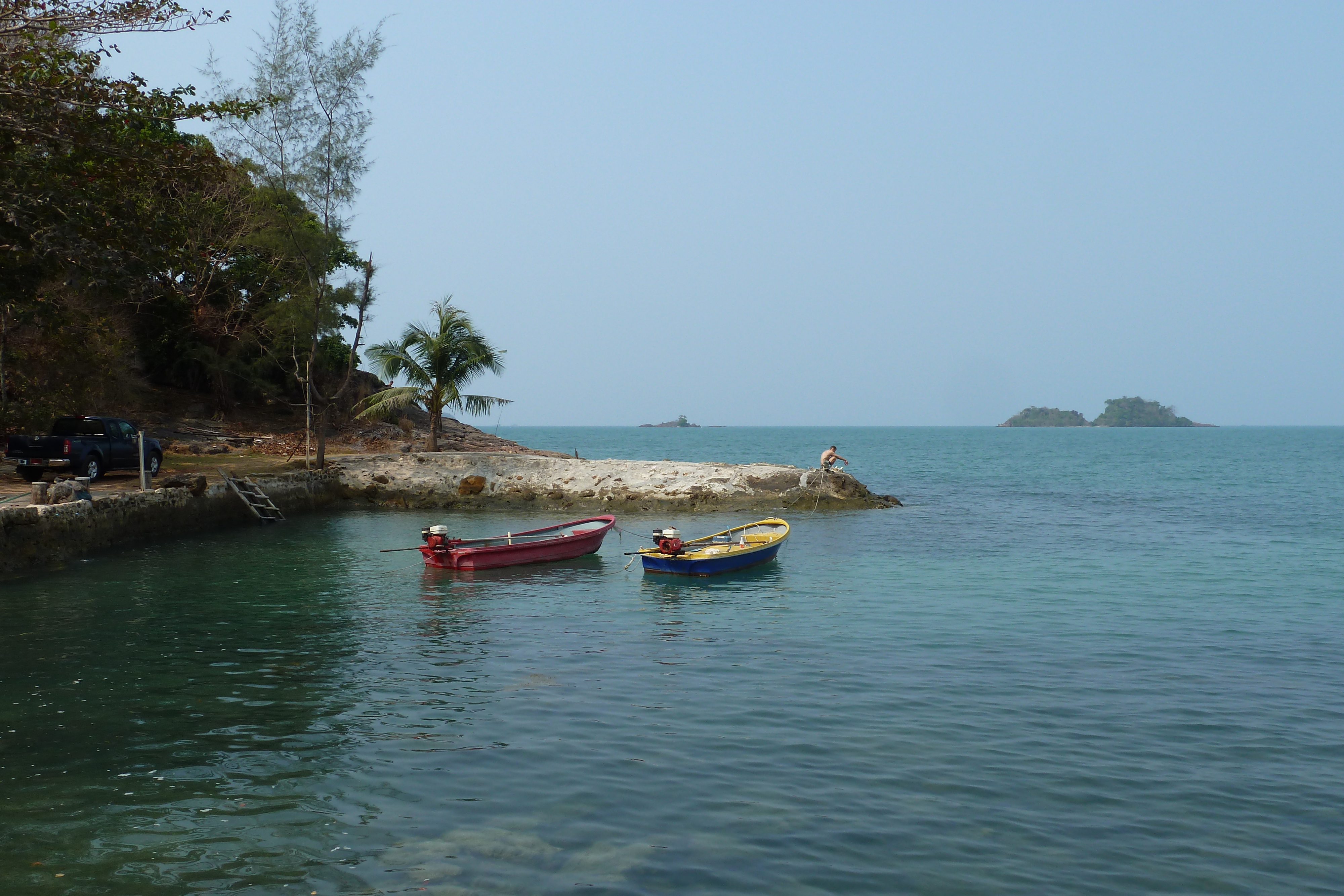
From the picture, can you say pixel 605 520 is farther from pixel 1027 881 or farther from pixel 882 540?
pixel 1027 881

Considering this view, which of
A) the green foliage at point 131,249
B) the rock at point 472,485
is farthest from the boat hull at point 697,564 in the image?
the rock at point 472,485

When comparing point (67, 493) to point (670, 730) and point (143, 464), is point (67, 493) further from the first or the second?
point (670, 730)

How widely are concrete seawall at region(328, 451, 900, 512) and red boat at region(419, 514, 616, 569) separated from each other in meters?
10.4

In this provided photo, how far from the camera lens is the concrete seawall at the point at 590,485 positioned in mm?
36125

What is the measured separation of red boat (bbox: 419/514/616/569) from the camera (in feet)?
74.4

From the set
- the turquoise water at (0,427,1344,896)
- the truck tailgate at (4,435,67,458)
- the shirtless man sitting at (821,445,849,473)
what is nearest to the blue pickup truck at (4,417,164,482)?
the truck tailgate at (4,435,67,458)

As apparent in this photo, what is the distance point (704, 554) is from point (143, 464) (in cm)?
1560

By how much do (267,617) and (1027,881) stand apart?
14.0 metres

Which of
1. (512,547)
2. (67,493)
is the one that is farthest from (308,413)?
(512,547)

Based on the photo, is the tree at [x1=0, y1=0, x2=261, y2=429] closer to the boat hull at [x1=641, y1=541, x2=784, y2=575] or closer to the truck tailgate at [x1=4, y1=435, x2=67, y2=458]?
the truck tailgate at [x1=4, y1=435, x2=67, y2=458]

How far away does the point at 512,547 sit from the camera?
23.3 m

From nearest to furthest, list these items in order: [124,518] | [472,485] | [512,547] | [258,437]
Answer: [512,547]
[124,518]
[472,485]
[258,437]

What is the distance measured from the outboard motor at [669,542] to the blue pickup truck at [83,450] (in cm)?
1432

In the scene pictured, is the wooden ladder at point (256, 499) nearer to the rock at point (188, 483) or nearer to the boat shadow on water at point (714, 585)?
the rock at point (188, 483)
